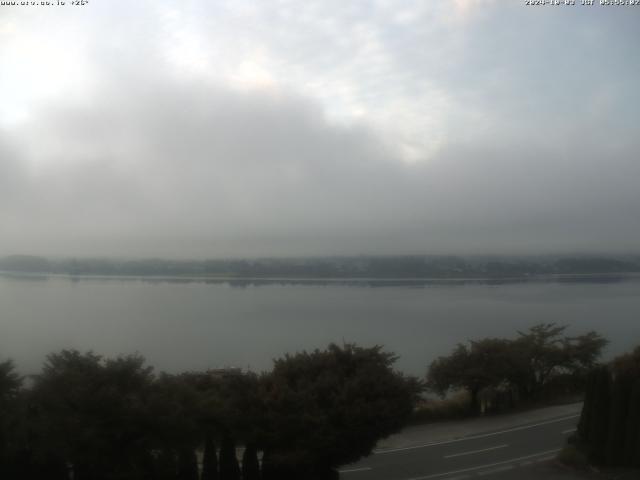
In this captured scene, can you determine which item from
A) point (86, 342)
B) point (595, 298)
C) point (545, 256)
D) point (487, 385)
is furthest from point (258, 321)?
point (595, 298)

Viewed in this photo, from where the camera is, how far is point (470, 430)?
16750 millimetres

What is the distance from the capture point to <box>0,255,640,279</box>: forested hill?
2686 cm

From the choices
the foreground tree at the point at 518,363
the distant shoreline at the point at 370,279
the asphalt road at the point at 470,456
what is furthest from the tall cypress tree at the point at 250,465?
the distant shoreline at the point at 370,279

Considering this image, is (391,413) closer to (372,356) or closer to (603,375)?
(372,356)

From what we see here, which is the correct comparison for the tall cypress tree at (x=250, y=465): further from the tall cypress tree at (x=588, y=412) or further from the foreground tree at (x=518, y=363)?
the foreground tree at (x=518, y=363)

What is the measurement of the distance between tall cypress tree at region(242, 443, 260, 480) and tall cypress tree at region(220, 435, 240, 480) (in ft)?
0.65

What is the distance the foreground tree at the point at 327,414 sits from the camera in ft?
31.6

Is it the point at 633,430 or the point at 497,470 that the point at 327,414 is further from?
the point at 633,430

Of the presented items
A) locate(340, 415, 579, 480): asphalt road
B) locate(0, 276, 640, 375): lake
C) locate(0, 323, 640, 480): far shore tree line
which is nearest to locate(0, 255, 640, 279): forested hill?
locate(0, 276, 640, 375): lake

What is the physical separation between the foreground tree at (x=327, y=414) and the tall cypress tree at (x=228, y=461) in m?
0.61

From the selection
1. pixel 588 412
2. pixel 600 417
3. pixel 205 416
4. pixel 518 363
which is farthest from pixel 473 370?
pixel 205 416

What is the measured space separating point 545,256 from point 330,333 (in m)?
15.2

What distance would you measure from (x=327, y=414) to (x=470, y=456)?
5.75 m

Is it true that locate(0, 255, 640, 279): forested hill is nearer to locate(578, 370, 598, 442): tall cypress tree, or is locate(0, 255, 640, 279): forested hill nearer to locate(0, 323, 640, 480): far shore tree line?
locate(0, 323, 640, 480): far shore tree line
